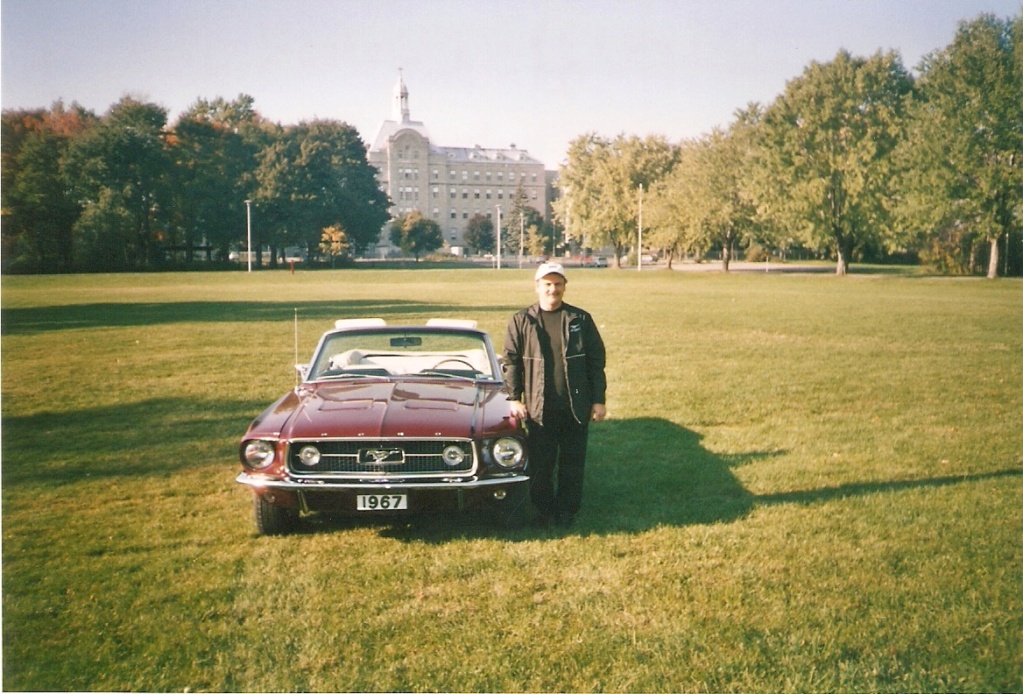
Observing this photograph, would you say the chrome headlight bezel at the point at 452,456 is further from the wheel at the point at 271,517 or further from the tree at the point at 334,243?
the tree at the point at 334,243

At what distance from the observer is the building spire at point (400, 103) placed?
5950 millimetres

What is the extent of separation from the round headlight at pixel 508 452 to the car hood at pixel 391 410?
0.11m

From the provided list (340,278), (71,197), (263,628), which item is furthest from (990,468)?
(340,278)

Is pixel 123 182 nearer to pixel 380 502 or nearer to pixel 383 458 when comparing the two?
pixel 383 458

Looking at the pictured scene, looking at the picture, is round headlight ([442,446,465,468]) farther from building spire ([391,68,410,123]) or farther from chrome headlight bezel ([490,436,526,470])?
building spire ([391,68,410,123])

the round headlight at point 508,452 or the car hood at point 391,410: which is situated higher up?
the car hood at point 391,410

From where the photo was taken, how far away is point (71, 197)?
8211 millimetres

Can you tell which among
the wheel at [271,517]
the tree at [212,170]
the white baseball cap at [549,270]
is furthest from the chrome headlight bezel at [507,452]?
the tree at [212,170]

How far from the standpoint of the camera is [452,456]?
404 cm

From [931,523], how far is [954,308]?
10323mm

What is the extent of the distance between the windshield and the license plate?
137 centimetres

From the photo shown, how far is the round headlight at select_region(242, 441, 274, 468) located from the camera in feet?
13.3

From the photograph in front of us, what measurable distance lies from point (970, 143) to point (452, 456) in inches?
211

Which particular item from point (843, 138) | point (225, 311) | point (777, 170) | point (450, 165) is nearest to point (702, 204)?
point (777, 170)
